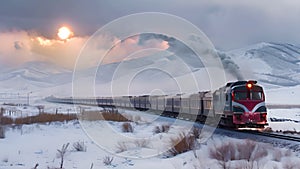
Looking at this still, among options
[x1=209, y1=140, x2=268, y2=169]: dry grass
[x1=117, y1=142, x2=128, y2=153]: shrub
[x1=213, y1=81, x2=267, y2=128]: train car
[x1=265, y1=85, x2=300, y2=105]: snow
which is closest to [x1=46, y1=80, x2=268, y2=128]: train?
[x1=213, y1=81, x2=267, y2=128]: train car

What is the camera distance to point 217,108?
26.9 meters

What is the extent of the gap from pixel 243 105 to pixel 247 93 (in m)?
1.06

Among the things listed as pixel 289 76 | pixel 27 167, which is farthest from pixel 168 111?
pixel 289 76

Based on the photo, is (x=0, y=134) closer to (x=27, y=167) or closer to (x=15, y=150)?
(x=15, y=150)

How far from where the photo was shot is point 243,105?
79.5 ft

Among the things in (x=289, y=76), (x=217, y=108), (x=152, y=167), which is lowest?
(x=152, y=167)

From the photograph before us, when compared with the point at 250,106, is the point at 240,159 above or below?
below

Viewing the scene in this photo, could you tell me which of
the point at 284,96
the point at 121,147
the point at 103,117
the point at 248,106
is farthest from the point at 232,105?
the point at 284,96

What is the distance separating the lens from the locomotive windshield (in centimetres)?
2461

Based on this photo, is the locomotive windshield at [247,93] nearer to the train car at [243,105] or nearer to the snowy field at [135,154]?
the train car at [243,105]

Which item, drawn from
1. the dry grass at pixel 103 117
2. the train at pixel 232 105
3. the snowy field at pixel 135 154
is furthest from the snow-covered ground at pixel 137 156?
the dry grass at pixel 103 117

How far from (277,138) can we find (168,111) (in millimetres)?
25452

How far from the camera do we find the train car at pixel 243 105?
23875mm

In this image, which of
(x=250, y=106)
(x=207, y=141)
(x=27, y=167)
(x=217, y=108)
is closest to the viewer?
(x=27, y=167)
